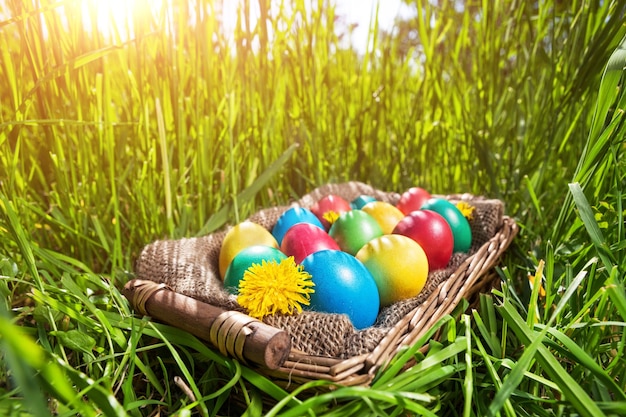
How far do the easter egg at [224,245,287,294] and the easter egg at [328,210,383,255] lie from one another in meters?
0.22

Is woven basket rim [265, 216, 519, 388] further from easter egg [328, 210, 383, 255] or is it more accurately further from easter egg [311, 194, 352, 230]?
easter egg [311, 194, 352, 230]

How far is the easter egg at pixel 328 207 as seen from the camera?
4.59 ft

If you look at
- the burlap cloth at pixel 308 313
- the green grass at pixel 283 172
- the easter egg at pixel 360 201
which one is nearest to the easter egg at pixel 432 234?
the burlap cloth at pixel 308 313

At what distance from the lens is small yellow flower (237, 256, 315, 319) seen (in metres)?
0.87

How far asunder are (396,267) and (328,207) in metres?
0.44

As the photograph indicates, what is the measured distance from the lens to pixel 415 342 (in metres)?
0.81

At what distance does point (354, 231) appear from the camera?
1211 mm

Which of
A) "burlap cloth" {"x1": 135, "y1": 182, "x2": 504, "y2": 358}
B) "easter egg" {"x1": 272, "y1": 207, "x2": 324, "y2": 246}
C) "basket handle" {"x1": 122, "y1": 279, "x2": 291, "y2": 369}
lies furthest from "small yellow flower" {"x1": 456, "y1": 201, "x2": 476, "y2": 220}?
"basket handle" {"x1": 122, "y1": 279, "x2": 291, "y2": 369}

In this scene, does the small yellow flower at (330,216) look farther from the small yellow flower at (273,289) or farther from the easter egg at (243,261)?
the small yellow flower at (273,289)

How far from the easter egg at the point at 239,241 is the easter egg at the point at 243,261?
9cm

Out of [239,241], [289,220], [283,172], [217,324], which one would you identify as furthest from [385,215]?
[217,324]

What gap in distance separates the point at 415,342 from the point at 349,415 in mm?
A: 173

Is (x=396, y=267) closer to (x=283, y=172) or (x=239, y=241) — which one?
(x=239, y=241)

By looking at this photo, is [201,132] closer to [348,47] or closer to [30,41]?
[30,41]
